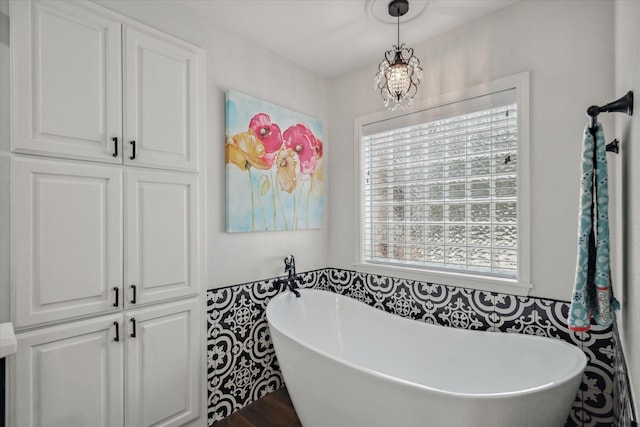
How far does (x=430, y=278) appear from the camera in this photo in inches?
90.1

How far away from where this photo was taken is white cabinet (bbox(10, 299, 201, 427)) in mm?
1411

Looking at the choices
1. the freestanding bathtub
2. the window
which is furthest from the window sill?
the freestanding bathtub

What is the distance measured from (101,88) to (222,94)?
0.76 meters

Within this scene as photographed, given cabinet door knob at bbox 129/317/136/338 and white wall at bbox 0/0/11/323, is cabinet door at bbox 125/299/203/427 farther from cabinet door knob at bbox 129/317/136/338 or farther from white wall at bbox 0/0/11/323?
white wall at bbox 0/0/11/323

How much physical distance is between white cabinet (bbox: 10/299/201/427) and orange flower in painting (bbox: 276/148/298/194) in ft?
3.54

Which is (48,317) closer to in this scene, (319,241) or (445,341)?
(319,241)

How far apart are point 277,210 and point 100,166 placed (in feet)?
3.93

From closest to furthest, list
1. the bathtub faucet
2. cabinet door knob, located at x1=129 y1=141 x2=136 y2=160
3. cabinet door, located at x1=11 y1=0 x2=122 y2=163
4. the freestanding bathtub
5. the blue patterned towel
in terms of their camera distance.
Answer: the blue patterned towel < the freestanding bathtub < cabinet door, located at x1=11 y1=0 x2=122 y2=163 < cabinet door knob, located at x1=129 y1=141 x2=136 y2=160 < the bathtub faucet

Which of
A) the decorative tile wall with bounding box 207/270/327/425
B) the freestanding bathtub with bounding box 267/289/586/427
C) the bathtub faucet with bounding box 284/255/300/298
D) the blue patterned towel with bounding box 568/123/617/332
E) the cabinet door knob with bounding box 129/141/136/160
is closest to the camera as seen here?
the blue patterned towel with bounding box 568/123/617/332

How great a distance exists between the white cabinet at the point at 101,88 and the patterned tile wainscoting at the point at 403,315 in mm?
1025

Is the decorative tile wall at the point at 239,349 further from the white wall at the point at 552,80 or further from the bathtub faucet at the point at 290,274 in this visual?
the white wall at the point at 552,80

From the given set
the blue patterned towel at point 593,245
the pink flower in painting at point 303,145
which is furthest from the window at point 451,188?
the blue patterned towel at point 593,245

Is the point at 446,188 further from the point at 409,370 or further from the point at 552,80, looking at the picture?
the point at 409,370

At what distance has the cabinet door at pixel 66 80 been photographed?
138 centimetres
